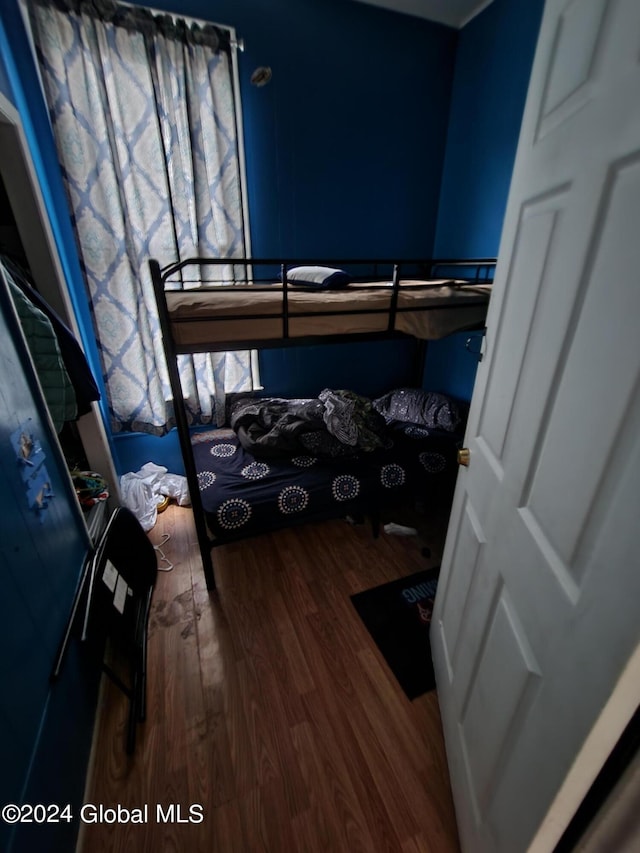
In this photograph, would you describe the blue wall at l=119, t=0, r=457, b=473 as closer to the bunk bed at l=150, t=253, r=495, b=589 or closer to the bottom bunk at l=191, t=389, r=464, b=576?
the bunk bed at l=150, t=253, r=495, b=589

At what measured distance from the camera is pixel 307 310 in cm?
148

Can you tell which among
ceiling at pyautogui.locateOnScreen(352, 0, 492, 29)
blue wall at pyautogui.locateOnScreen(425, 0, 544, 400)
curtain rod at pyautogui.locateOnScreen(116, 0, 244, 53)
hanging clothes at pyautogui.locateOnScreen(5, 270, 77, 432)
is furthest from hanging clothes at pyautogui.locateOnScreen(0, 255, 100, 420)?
ceiling at pyautogui.locateOnScreen(352, 0, 492, 29)

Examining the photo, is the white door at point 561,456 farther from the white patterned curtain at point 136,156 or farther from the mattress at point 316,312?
the white patterned curtain at point 136,156

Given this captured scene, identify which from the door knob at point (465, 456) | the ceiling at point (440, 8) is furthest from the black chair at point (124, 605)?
the ceiling at point (440, 8)

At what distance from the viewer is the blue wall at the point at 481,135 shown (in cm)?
192

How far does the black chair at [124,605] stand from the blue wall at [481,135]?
2221mm

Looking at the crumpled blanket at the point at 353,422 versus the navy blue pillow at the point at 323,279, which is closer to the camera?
the navy blue pillow at the point at 323,279

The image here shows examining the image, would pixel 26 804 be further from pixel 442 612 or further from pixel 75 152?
pixel 75 152

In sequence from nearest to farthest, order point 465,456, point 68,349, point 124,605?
point 465,456 < point 124,605 < point 68,349

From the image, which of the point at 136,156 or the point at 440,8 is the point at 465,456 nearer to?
the point at 136,156

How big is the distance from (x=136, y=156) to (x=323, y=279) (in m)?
1.28

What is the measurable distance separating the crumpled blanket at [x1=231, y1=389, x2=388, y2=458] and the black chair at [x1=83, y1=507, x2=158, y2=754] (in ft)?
2.56

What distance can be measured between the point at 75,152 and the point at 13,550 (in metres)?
1.97

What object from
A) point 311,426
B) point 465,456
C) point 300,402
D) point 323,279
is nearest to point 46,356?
point 323,279
